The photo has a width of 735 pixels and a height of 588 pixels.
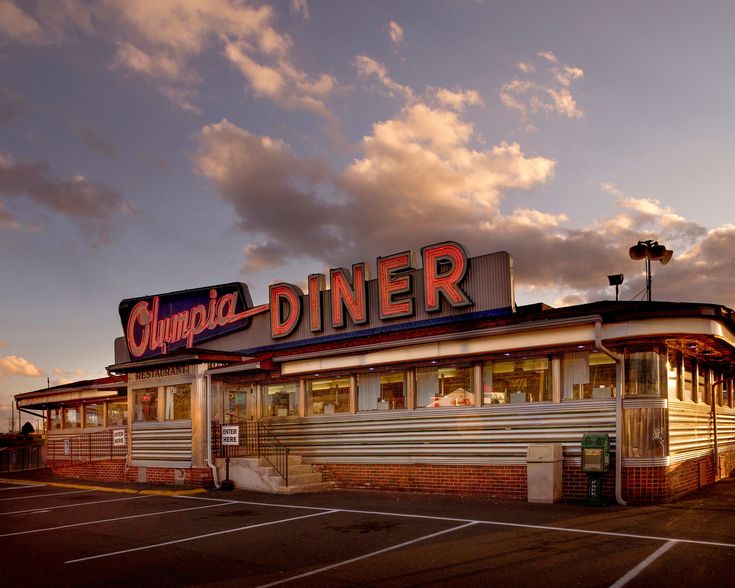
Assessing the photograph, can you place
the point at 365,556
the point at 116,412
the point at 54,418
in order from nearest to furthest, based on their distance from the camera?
the point at 365,556, the point at 116,412, the point at 54,418

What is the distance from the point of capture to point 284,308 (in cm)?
2142

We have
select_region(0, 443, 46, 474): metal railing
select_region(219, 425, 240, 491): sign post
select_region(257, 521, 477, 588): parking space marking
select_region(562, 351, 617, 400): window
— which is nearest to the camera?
select_region(257, 521, 477, 588): parking space marking

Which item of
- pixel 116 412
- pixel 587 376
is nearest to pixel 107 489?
pixel 116 412

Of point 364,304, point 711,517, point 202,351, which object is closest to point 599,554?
point 711,517

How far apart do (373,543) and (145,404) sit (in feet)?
45.8

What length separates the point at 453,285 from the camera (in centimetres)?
1739

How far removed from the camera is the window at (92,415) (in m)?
28.3

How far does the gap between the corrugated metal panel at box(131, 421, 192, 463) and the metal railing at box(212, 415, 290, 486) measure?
983 mm

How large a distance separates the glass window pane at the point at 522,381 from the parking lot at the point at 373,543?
237cm

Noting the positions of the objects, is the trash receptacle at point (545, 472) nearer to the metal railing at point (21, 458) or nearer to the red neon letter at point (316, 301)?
the red neon letter at point (316, 301)

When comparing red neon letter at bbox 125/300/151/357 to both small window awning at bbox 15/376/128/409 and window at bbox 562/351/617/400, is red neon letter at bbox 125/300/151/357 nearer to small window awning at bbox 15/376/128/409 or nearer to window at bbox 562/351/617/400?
small window awning at bbox 15/376/128/409

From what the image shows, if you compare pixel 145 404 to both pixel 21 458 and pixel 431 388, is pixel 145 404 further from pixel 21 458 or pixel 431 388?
pixel 21 458

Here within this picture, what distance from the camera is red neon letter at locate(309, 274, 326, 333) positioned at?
2024 cm

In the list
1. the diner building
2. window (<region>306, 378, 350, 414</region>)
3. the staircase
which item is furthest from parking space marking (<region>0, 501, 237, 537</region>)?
window (<region>306, 378, 350, 414</region>)
